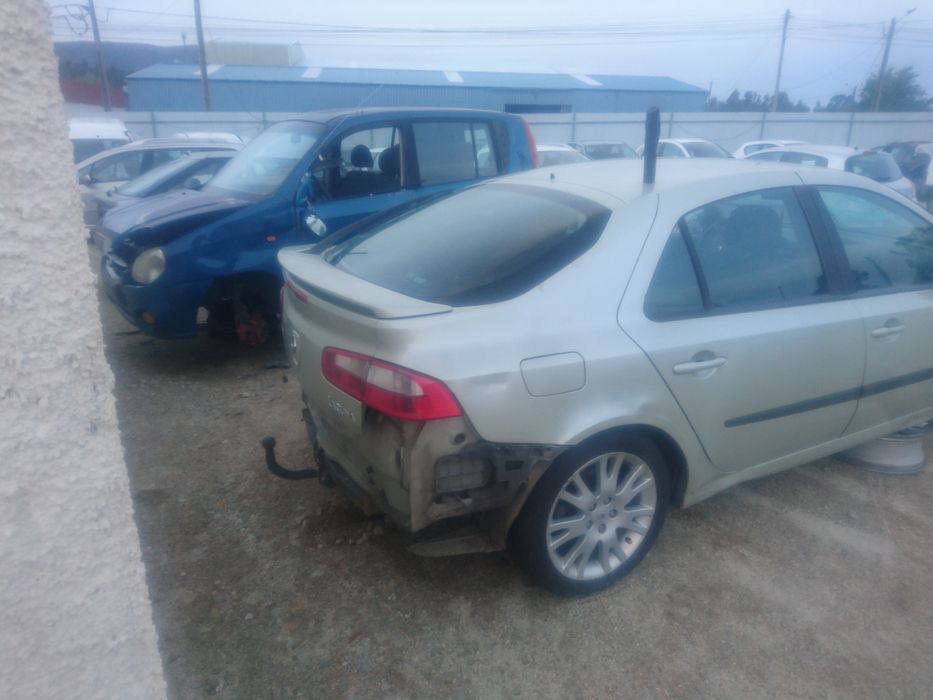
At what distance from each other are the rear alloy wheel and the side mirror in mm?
3113

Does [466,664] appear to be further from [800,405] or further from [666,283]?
[800,405]

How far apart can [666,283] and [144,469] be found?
287 cm

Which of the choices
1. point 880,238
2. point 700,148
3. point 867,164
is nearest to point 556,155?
point 700,148

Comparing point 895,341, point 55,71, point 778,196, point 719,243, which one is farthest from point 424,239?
point 895,341

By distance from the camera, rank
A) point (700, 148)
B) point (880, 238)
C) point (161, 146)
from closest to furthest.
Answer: point (880, 238) < point (161, 146) < point (700, 148)

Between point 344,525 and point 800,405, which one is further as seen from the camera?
point 344,525

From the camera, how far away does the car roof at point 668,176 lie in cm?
279

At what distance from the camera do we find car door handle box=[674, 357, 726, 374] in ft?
8.43

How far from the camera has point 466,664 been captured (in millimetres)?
2412

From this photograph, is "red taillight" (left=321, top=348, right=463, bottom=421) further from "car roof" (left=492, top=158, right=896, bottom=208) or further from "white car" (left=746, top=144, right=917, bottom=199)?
"white car" (left=746, top=144, right=917, bottom=199)

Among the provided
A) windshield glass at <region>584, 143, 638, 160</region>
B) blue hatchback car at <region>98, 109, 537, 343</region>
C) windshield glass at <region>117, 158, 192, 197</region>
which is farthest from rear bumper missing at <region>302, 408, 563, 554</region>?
windshield glass at <region>584, 143, 638, 160</region>

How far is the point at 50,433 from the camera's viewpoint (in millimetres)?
1040

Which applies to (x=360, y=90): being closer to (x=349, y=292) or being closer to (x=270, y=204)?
(x=270, y=204)

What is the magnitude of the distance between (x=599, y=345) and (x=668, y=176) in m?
1.00
